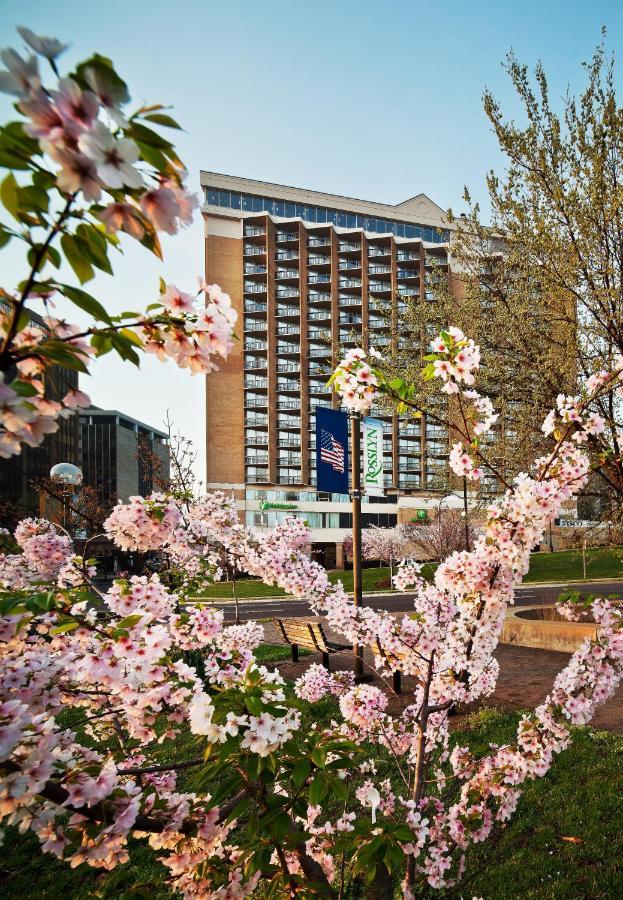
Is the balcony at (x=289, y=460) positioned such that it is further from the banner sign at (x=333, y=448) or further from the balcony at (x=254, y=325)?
the banner sign at (x=333, y=448)

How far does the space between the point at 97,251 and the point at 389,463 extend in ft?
154

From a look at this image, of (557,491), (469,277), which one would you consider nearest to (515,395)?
(469,277)

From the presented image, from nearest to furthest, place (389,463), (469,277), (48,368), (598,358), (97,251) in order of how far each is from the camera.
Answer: (97,251) → (48,368) → (598,358) → (469,277) → (389,463)

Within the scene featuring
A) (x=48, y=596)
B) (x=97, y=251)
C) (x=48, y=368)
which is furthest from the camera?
(x=48, y=596)

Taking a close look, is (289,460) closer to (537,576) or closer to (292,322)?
(292,322)

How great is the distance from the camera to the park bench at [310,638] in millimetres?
8750

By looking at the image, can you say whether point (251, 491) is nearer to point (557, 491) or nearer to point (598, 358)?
point (598, 358)

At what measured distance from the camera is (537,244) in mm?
7230

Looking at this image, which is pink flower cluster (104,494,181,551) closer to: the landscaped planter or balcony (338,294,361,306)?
the landscaped planter

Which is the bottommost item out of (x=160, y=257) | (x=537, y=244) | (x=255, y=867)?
(x=255, y=867)

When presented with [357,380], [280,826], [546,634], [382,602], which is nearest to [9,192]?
[280,826]

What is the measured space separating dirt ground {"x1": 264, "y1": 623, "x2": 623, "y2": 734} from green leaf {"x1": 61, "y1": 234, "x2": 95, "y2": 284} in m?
4.79

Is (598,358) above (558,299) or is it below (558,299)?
below

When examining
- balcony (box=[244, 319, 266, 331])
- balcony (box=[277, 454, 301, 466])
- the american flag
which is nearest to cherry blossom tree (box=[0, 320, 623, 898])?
the american flag
